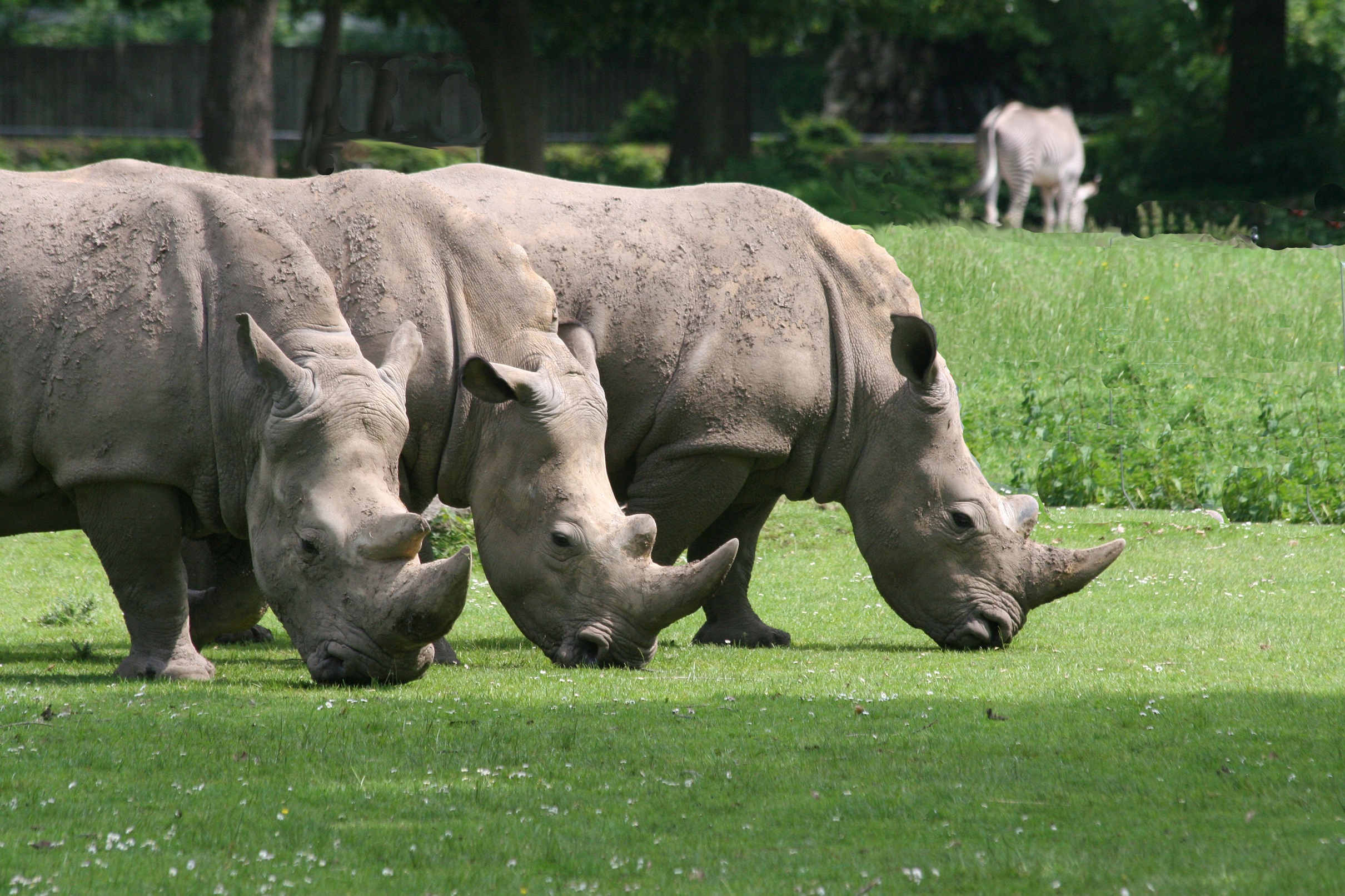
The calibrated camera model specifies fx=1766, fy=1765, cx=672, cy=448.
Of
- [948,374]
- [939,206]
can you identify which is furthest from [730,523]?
[939,206]

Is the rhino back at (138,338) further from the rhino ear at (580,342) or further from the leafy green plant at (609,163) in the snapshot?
the leafy green plant at (609,163)

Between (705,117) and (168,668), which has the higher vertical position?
(168,668)

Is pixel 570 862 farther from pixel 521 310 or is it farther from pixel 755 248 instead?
pixel 755 248

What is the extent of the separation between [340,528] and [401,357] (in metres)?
1.01

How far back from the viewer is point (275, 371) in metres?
7.70

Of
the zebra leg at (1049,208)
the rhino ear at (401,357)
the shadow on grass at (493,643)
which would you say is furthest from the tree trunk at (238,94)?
the rhino ear at (401,357)

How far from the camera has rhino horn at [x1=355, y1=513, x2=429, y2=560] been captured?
7453mm

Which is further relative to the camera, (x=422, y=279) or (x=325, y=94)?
(x=325, y=94)

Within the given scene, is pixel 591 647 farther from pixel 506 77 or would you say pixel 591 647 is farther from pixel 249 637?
pixel 506 77

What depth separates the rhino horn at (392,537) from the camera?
7.45 metres

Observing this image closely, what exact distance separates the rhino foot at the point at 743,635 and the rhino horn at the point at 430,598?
2640 mm

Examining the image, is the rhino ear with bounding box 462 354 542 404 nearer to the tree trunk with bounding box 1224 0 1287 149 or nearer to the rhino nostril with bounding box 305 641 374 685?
the rhino nostril with bounding box 305 641 374 685

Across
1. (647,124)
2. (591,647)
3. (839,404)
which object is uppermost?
(839,404)

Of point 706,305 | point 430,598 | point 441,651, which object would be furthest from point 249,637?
point 706,305
